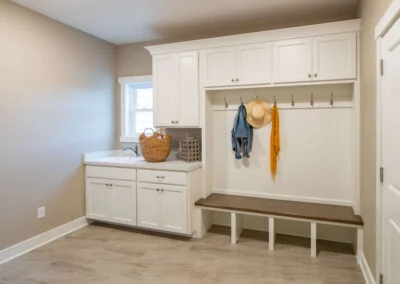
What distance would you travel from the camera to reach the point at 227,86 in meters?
3.19

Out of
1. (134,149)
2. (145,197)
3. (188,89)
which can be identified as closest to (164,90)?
(188,89)

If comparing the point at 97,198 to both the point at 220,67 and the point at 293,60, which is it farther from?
the point at 293,60

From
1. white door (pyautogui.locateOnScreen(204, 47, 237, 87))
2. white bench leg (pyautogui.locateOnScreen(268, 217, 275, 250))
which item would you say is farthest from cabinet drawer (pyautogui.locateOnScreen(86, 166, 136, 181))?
white bench leg (pyautogui.locateOnScreen(268, 217, 275, 250))

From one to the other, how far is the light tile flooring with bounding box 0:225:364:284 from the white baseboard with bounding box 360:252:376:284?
6 cm

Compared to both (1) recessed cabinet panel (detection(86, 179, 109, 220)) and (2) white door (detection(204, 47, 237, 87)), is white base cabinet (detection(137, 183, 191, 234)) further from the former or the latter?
(2) white door (detection(204, 47, 237, 87))

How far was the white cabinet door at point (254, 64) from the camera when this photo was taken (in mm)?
3010

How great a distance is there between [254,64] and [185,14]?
0.94m

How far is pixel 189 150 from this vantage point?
135 inches

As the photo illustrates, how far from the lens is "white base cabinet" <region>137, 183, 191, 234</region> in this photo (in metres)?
3.13

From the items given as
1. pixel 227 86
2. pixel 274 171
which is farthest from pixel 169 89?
→ pixel 274 171

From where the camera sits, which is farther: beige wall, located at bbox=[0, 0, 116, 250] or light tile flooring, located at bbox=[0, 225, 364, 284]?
beige wall, located at bbox=[0, 0, 116, 250]

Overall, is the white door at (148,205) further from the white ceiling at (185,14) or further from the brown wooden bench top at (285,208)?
the white ceiling at (185,14)

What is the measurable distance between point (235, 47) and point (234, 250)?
86.5 inches

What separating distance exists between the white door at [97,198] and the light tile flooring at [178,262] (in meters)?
0.31
